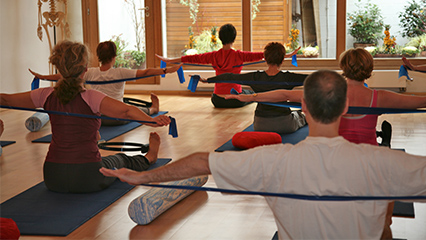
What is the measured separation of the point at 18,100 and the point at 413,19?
6.59 m

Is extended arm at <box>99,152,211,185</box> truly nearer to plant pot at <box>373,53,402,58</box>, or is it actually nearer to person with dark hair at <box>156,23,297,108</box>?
person with dark hair at <box>156,23,297,108</box>

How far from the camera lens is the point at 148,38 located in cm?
874

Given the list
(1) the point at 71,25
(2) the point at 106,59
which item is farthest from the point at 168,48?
(2) the point at 106,59

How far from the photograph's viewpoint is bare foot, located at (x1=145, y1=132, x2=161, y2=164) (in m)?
3.93

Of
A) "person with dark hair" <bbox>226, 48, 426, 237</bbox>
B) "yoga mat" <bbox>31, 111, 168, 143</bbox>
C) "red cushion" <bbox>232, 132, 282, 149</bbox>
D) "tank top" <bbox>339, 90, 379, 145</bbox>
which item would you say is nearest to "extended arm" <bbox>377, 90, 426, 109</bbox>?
"person with dark hair" <bbox>226, 48, 426, 237</bbox>

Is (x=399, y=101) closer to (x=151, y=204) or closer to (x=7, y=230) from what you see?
(x=151, y=204)

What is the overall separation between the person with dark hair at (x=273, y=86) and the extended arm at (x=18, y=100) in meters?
1.86

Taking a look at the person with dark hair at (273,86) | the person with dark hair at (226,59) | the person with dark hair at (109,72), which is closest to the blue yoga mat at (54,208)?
the person with dark hair at (109,72)

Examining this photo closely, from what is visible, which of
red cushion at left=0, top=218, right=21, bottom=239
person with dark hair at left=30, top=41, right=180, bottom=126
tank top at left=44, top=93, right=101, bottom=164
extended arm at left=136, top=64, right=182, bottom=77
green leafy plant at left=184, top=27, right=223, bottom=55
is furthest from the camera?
green leafy plant at left=184, top=27, right=223, bottom=55

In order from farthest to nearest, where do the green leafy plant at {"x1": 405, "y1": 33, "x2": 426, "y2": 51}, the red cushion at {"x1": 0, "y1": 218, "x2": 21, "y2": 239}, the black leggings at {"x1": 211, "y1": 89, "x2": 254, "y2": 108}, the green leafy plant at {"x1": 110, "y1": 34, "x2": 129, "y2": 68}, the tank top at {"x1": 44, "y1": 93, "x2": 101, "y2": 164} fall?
the green leafy plant at {"x1": 110, "y1": 34, "x2": 129, "y2": 68}
the green leafy plant at {"x1": 405, "y1": 33, "x2": 426, "y2": 51}
the black leggings at {"x1": 211, "y1": 89, "x2": 254, "y2": 108}
the tank top at {"x1": 44, "y1": 93, "x2": 101, "y2": 164}
the red cushion at {"x1": 0, "y1": 218, "x2": 21, "y2": 239}

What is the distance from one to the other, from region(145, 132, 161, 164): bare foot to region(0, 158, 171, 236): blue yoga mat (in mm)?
482

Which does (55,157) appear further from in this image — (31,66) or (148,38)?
(148,38)

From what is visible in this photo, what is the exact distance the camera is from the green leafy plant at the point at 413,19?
7953mm

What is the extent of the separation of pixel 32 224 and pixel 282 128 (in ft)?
9.25
